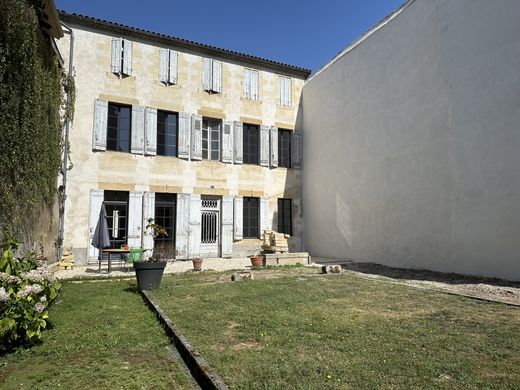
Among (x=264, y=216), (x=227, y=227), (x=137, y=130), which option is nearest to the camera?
(x=137, y=130)

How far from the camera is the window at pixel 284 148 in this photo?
15026 millimetres

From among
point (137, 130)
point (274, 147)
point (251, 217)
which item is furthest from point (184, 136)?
point (251, 217)

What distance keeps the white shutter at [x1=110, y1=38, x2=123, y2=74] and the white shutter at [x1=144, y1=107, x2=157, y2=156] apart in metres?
1.52

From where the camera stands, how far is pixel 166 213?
41.8 feet

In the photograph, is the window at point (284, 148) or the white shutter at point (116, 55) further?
the window at point (284, 148)

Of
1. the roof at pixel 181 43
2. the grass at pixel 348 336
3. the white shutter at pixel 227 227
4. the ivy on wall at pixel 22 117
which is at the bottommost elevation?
the grass at pixel 348 336

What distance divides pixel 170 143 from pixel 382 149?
6.90 metres

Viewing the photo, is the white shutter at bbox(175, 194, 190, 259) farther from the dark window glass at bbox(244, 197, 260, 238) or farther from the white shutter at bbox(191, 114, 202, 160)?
the dark window glass at bbox(244, 197, 260, 238)

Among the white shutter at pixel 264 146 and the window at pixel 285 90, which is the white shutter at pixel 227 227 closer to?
the white shutter at pixel 264 146

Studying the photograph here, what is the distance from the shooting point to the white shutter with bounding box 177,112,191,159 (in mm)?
12922

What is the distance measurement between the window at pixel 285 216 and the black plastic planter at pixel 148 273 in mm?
8196

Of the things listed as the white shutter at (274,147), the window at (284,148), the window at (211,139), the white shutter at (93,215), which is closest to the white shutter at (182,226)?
the window at (211,139)

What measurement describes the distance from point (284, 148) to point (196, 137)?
373cm

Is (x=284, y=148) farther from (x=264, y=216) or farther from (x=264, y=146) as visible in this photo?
(x=264, y=216)
